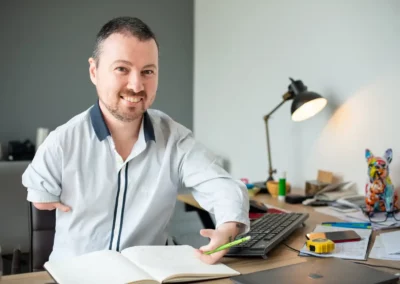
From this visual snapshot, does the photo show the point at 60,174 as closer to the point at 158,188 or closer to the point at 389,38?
the point at 158,188

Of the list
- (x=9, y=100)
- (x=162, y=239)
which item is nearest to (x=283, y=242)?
(x=162, y=239)

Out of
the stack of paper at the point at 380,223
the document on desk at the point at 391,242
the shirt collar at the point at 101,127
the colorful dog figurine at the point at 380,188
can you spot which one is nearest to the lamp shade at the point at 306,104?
the colorful dog figurine at the point at 380,188

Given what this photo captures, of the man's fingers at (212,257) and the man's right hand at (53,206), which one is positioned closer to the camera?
the man's fingers at (212,257)

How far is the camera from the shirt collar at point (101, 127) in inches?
50.9

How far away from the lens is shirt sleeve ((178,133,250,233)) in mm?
1182

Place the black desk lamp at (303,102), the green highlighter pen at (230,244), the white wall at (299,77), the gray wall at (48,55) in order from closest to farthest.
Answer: the green highlighter pen at (230,244) → the white wall at (299,77) → the black desk lamp at (303,102) → the gray wall at (48,55)

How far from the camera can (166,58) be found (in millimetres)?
3258

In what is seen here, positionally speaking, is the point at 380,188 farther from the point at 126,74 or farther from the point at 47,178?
the point at 47,178

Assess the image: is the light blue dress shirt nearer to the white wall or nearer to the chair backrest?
the chair backrest

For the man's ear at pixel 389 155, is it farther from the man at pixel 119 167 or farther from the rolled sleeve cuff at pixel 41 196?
the rolled sleeve cuff at pixel 41 196

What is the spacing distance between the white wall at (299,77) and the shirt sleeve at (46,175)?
124 centimetres

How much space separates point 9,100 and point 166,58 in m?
1.04

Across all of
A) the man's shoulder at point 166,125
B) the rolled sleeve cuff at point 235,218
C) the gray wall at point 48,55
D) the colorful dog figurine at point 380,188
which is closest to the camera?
the rolled sleeve cuff at point 235,218

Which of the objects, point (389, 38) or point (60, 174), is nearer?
point (60, 174)
